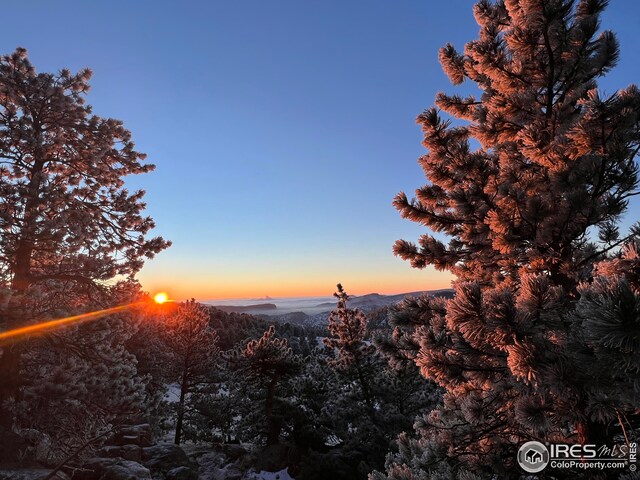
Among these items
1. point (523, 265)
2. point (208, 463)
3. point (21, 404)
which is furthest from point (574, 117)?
point (208, 463)

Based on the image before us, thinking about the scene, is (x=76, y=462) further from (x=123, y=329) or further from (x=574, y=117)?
(x=574, y=117)

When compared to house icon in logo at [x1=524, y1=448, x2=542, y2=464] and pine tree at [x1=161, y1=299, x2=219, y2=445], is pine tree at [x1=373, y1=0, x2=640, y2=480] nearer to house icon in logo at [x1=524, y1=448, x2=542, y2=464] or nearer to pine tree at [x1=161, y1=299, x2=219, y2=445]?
house icon in logo at [x1=524, y1=448, x2=542, y2=464]

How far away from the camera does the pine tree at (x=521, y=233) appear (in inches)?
99.6

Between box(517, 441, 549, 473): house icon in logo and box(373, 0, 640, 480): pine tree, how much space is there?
16 centimetres

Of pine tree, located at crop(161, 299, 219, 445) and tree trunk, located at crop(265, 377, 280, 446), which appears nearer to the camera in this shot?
tree trunk, located at crop(265, 377, 280, 446)

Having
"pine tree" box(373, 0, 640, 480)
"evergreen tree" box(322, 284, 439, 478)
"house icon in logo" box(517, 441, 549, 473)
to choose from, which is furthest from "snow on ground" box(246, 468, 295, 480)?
"house icon in logo" box(517, 441, 549, 473)

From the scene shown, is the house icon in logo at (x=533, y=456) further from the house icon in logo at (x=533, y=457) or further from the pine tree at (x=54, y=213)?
the pine tree at (x=54, y=213)

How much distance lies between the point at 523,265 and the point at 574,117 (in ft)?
6.75

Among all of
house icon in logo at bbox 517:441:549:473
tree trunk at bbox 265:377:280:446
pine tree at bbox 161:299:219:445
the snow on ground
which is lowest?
the snow on ground

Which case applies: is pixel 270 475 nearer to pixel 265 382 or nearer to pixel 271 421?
pixel 271 421

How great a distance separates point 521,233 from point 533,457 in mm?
2706

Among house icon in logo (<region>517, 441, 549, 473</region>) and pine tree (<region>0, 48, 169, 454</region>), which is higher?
pine tree (<region>0, 48, 169, 454</region>)

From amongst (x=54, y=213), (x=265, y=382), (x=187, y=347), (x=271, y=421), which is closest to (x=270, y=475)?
(x=271, y=421)

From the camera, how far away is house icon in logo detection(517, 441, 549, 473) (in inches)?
148
